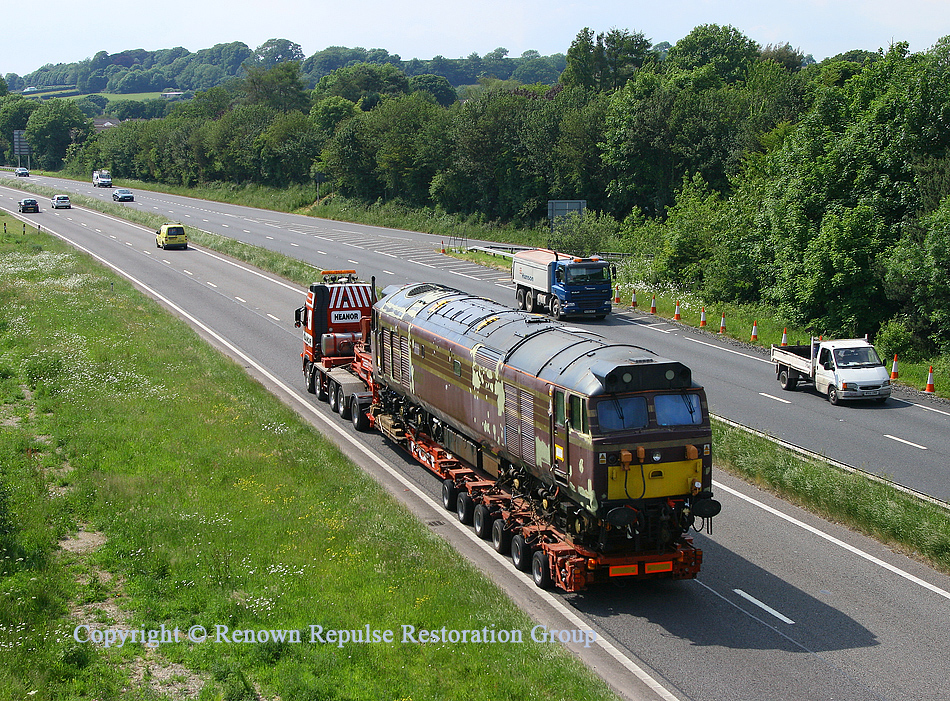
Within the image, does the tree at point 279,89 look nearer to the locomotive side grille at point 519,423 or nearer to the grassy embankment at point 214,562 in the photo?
the grassy embankment at point 214,562

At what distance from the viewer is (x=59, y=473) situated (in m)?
17.8

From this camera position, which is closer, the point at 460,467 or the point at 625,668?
the point at 625,668

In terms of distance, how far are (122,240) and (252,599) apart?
191ft

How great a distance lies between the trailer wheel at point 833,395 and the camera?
26391 millimetres

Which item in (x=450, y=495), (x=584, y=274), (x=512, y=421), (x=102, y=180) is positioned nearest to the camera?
(x=512, y=421)

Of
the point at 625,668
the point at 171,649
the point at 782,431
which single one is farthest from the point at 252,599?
the point at 782,431

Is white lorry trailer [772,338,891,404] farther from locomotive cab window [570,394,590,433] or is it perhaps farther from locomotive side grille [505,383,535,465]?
locomotive cab window [570,394,590,433]

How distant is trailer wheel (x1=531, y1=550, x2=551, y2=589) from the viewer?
46.0 feet

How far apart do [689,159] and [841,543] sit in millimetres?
53037

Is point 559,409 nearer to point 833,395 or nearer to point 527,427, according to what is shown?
point 527,427

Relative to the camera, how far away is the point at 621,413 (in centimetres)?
1307

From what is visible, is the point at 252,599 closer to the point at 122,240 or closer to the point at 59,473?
the point at 59,473

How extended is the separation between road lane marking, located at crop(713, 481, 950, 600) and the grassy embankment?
21.8ft

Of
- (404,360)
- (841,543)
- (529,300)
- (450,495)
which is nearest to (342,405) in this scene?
(404,360)
